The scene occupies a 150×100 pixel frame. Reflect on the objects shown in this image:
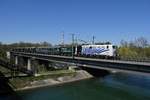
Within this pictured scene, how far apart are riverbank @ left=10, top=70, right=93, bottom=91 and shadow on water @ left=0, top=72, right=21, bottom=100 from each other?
144cm

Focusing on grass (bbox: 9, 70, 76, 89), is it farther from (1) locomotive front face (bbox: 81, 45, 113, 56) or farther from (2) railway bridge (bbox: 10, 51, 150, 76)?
(1) locomotive front face (bbox: 81, 45, 113, 56)

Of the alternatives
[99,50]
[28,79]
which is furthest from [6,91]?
[99,50]

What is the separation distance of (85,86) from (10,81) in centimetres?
1978

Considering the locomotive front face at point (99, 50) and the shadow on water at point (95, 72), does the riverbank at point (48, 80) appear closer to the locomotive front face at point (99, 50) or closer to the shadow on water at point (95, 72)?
the shadow on water at point (95, 72)

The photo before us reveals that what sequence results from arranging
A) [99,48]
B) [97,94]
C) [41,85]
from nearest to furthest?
[97,94]
[41,85]
[99,48]

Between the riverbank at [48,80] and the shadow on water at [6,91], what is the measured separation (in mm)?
1439

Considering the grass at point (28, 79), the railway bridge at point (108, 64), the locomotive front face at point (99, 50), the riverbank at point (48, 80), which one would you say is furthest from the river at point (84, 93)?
the locomotive front face at point (99, 50)

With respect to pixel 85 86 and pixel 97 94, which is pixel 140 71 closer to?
pixel 97 94

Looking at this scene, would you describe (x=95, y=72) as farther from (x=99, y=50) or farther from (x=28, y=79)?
(x=28, y=79)

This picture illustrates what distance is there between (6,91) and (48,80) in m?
16.3

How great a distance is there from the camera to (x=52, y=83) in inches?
2793

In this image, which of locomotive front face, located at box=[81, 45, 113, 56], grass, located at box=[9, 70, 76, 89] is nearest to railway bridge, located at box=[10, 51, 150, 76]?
grass, located at box=[9, 70, 76, 89]

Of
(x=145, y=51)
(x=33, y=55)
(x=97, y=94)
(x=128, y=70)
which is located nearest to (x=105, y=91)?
(x=97, y=94)

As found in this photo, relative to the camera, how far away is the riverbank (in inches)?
2527
